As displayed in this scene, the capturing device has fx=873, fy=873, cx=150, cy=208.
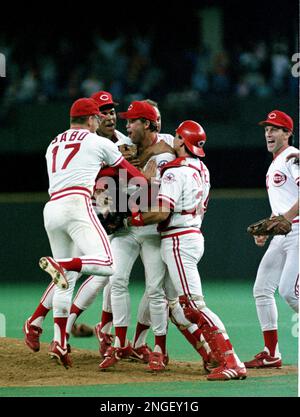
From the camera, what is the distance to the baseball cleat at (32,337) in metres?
7.31

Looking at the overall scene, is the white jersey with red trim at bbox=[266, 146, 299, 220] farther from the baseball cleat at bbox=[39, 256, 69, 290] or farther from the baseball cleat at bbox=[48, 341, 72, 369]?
the baseball cleat at bbox=[48, 341, 72, 369]

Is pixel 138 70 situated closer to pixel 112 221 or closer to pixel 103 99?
pixel 103 99

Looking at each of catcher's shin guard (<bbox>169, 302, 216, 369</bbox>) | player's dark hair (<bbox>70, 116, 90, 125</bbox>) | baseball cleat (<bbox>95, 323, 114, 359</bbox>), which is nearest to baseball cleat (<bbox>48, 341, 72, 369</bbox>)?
baseball cleat (<bbox>95, 323, 114, 359</bbox>)

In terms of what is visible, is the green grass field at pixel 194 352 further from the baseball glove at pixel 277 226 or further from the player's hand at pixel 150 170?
the player's hand at pixel 150 170

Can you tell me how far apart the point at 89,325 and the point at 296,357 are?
9.46 ft

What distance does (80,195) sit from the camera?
22.8 feet

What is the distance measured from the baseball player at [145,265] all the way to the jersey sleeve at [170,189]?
0.52 m

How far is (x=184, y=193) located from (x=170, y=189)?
156 mm

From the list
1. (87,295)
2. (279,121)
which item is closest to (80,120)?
(87,295)

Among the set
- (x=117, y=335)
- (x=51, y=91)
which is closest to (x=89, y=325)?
(x=117, y=335)

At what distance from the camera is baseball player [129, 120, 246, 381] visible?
21.5 feet

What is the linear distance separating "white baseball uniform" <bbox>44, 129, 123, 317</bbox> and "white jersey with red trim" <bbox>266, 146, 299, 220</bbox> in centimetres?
133

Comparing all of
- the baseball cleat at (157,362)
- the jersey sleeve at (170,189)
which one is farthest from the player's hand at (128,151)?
the baseball cleat at (157,362)

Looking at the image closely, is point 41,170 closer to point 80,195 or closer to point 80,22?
point 80,22
